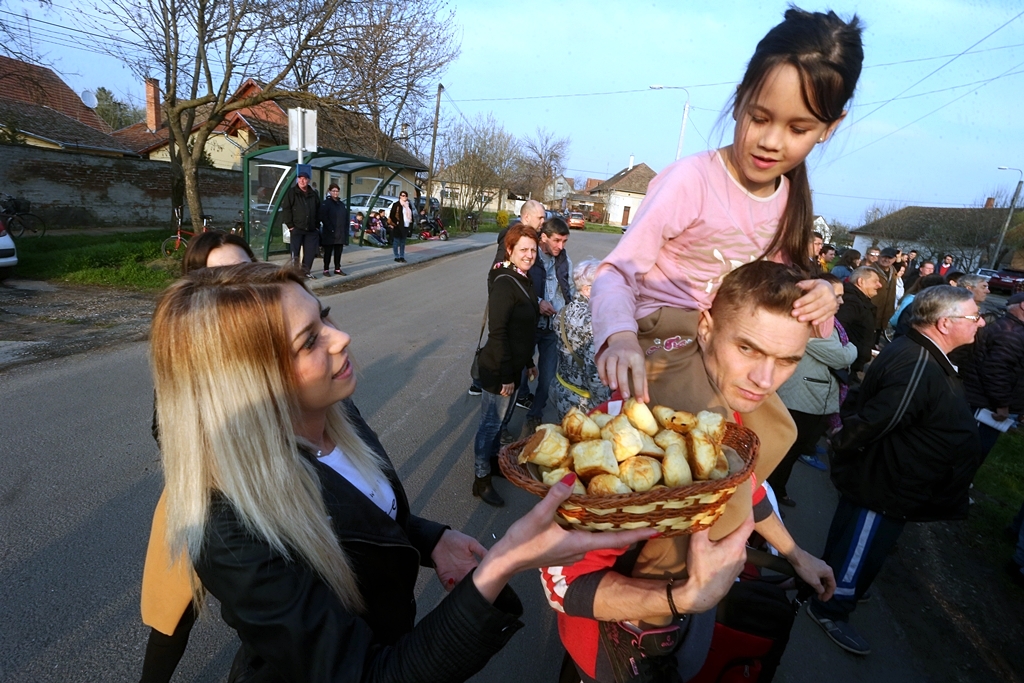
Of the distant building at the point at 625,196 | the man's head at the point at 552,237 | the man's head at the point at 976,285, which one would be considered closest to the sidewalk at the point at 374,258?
the man's head at the point at 552,237

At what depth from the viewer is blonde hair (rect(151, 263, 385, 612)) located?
128 centimetres

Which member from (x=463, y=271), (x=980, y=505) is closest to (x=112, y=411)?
(x=980, y=505)

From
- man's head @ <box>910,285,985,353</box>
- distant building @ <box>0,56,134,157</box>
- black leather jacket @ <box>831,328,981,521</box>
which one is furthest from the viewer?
distant building @ <box>0,56,134,157</box>

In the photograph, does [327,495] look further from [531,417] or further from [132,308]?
[132,308]

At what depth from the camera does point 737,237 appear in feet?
5.50

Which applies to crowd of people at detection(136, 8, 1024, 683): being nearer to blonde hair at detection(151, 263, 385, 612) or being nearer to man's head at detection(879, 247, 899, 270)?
blonde hair at detection(151, 263, 385, 612)

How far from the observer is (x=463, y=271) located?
16328 millimetres

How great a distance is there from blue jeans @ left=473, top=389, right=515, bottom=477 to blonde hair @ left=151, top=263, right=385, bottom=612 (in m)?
3.06

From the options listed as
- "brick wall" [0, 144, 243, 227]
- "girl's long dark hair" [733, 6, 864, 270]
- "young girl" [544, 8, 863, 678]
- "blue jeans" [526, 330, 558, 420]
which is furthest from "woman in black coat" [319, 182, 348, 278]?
"girl's long dark hair" [733, 6, 864, 270]

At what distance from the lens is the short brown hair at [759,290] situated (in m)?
1.49

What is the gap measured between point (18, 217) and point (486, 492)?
1609 centimetres

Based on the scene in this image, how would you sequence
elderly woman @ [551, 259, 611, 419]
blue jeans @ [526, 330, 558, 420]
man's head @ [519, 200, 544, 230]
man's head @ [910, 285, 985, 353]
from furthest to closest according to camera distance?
1. man's head @ [519, 200, 544, 230]
2. blue jeans @ [526, 330, 558, 420]
3. elderly woman @ [551, 259, 611, 419]
4. man's head @ [910, 285, 985, 353]

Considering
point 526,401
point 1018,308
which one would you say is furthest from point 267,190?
point 1018,308

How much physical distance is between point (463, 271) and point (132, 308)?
917cm
